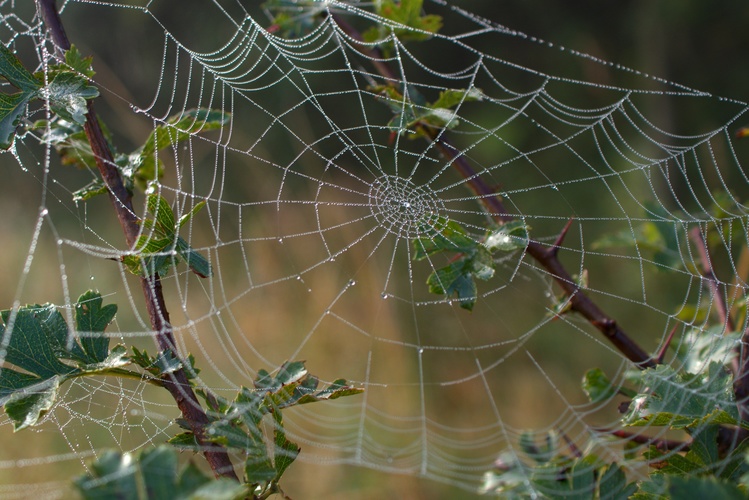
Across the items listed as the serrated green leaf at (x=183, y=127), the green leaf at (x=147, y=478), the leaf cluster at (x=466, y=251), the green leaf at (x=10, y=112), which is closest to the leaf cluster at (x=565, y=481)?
the leaf cluster at (x=466, y=251)

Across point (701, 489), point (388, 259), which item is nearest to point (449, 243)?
point (701, 489)

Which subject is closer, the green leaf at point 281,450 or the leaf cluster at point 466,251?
the green leaf at point 281,450

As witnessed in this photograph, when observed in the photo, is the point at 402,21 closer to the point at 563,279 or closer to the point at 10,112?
the point at 563,279

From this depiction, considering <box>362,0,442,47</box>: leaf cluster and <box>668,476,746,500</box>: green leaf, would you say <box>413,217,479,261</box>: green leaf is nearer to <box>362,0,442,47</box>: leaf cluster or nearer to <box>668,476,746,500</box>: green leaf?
<box>362,0,442,47</box>: leaf cluster

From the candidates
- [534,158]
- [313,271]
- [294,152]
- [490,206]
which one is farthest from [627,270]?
[490,206]

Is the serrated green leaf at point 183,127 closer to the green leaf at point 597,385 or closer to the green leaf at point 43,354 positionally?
the green leaf at point 43,354

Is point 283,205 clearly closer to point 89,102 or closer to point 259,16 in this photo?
point 259,16
